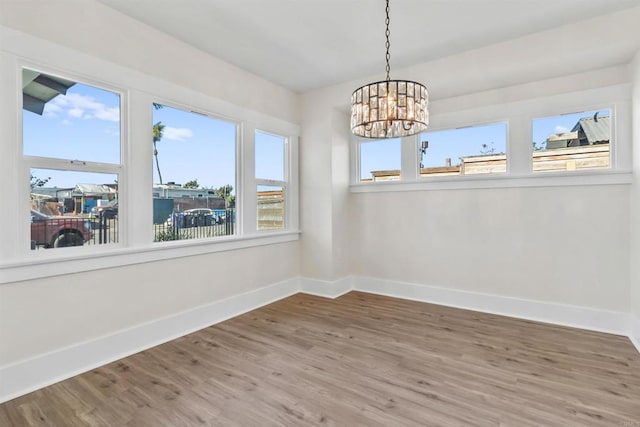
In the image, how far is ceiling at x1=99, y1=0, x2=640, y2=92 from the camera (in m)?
2.56

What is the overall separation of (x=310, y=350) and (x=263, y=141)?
268cm

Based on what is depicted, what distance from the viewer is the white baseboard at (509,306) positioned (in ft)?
10.3

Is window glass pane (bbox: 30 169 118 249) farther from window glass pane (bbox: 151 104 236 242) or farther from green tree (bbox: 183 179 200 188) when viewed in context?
green tree (bbox: 183 179 200 188)

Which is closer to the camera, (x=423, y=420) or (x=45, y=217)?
(x=423, y=420)

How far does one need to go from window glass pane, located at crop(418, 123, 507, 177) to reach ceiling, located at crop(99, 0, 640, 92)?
3.30 feet

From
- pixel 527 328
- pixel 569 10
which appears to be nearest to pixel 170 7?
pixel 569 10

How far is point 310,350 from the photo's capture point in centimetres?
277

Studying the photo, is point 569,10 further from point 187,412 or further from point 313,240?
point 187,412

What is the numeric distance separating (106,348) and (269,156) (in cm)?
276

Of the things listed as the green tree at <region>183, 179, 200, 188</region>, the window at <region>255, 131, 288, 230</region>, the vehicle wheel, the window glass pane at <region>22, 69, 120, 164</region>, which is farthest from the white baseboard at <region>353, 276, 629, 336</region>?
the window glass pane at <region>22, 69, 120, 164</region>

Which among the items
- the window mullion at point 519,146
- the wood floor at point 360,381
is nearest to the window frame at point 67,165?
the wood floor at point 360,381

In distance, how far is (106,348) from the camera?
2.55 m

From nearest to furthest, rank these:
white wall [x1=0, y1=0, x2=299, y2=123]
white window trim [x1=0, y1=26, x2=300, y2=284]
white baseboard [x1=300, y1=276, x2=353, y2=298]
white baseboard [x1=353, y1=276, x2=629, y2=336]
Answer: white window trim [x1=0, y1=26, x2=300, y2=284] < white wall [x1=0, y1=0, x2=299, y2=123] < white baseboard [x1=353, y1=276, x2=629, y2=336] < white baseboard [x1=300, y1=276, x2=353, y2=298]

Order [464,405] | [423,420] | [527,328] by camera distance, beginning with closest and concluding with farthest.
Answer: [423,420] < [464,405] < [527,328]
